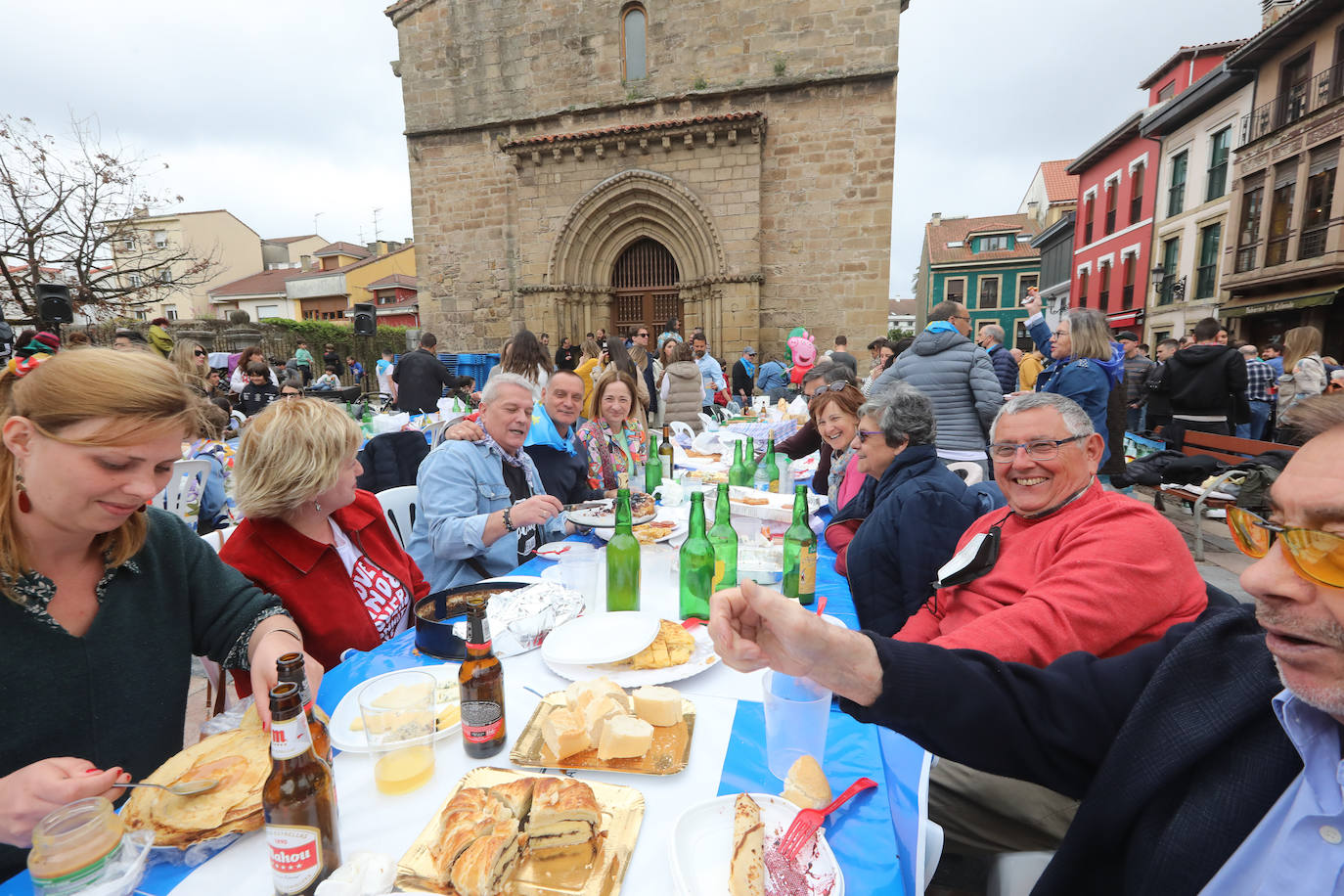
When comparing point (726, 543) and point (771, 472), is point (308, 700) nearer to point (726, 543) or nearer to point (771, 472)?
point (726, 543)

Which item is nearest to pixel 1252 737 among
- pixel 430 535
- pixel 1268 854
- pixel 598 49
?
pixel 1268 854

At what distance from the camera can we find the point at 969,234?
35.2 metres

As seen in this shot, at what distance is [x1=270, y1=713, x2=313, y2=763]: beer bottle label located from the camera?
890 millimetres

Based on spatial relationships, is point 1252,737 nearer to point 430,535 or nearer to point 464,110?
point 430,535

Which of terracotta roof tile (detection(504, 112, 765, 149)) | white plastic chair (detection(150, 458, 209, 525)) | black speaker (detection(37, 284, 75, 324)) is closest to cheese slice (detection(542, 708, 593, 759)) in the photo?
white plastic chair (detection(150, 458, 209, 525))

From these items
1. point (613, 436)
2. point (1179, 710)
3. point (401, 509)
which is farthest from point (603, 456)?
point (1179, 710)

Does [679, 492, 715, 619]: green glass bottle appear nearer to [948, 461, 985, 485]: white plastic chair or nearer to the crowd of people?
the crowd of people

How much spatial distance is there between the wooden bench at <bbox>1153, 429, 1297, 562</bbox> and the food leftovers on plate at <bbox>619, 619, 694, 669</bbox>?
5.13 m

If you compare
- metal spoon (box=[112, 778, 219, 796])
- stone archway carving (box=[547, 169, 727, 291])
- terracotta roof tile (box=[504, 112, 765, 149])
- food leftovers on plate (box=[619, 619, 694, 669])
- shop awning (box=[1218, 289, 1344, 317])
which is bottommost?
food leftovers on plate (box=[619, 619, 694, 669])

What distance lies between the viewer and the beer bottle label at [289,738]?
89cm

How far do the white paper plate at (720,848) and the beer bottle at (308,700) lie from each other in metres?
0.64

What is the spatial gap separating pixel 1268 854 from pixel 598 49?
1399 cm

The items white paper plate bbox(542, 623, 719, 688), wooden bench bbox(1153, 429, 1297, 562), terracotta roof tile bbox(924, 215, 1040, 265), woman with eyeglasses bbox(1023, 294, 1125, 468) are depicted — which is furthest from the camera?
terracotta roof tile bbox(924, 215, 1040, 265)

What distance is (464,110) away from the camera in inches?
495
